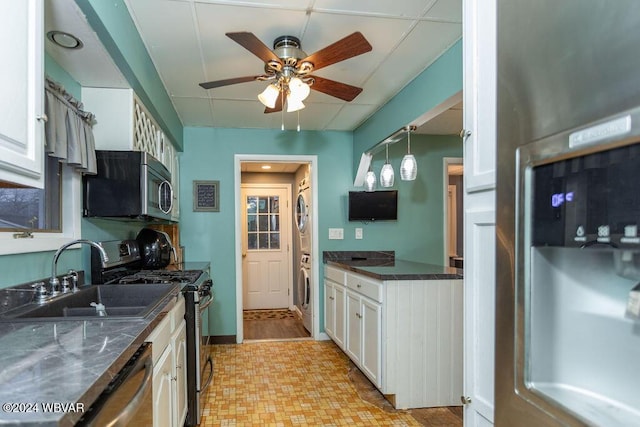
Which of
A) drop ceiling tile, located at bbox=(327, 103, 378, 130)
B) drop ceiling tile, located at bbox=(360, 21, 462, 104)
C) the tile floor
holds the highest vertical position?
drop ceiling tile, located at bbox=(360, 21, 462, 104)

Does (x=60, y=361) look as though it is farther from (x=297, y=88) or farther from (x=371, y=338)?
(x=371, y=338)

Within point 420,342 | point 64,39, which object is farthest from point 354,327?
point 64,39

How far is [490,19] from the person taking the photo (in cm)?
101

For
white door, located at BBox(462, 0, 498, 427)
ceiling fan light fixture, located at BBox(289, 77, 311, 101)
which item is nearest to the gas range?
ceiling fan light fixture, located at BBox(289, 77, 311, 101)

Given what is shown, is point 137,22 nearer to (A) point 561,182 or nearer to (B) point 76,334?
(B) point 76,334

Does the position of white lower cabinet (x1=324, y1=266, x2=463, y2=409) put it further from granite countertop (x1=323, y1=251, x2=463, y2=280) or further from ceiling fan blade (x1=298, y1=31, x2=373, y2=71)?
ceiling fan blade (x1=298, y1=31, x2=373, y2=71)

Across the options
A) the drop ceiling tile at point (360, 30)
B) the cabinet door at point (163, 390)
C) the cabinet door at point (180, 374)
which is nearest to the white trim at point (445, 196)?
the drop ceiling tile at point (360, 30)

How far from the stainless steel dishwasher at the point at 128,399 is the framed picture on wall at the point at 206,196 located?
2.87 meters

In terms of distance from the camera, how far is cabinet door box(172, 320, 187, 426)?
1.88 metres

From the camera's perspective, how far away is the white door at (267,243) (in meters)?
5.79

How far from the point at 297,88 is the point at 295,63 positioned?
14 centimetres

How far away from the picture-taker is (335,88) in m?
2.42

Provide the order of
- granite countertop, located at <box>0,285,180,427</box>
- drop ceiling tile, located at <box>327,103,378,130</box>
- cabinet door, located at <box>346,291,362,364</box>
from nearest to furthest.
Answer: granite countertop, located at <box>0,285,180,427</box> < cabinet door, located at <box>346,291,362,364</box> < drop ceiling tile, located at <box>327,103,378,130</box>

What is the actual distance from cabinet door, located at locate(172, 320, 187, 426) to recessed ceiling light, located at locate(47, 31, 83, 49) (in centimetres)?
142
